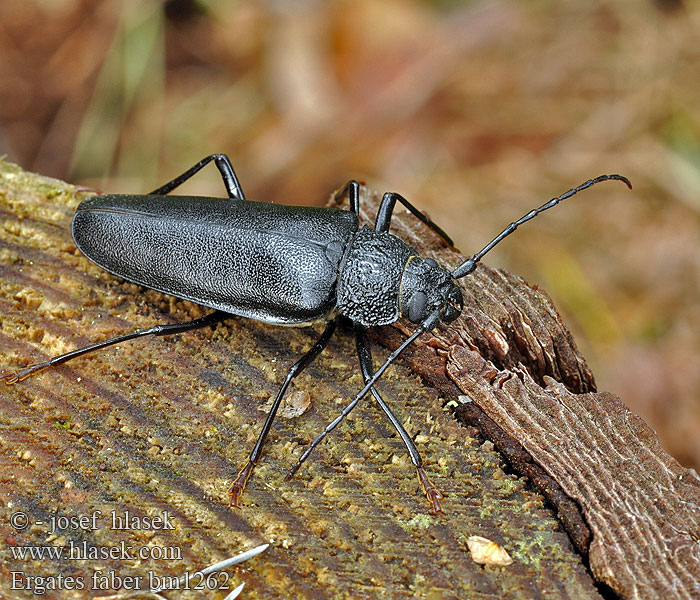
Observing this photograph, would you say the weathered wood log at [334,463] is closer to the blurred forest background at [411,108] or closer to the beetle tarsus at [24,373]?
the beetle tarsus at [24,373]

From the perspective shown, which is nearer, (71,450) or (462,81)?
(71,450)

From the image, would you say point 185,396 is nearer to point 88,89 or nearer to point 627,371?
point 627,371

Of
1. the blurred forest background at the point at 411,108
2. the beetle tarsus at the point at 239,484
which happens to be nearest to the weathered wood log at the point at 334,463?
the beetle tarsus at the point at 239,484

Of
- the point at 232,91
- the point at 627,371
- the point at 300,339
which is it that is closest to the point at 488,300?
the point at 300,339

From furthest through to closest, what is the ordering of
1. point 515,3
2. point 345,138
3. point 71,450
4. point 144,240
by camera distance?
point 515,3 → point 345,138 → point 144,240 → point 71,450

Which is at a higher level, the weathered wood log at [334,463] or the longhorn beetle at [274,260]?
the longhorn beetle at [274,260]

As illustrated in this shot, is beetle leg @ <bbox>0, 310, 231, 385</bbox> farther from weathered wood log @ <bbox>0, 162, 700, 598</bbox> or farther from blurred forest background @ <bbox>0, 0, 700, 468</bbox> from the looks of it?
blurred forest background @ <bbox>0, 0, 700, 468</bbox>

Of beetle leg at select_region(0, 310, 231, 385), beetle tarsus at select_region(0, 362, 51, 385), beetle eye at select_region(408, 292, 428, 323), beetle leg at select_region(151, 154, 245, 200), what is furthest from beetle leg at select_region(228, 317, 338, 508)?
beetle leg at select_region(151, 154, 245, 200)
